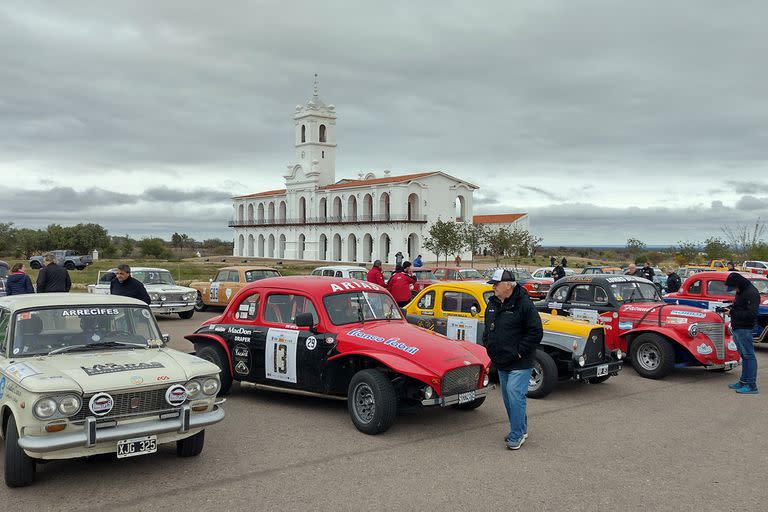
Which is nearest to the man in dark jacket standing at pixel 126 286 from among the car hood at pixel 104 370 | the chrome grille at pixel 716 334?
the car hood at pixel 104 370

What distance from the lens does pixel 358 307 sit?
8.61 meters

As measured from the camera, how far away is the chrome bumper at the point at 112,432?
529 cm

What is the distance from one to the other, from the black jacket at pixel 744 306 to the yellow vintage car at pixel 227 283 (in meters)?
14.0

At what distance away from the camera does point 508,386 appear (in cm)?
704

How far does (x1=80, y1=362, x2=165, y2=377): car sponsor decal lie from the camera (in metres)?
5.84

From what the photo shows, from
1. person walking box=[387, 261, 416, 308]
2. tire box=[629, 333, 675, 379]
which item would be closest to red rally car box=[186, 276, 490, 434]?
tire box=[629, 333, 675, 379]

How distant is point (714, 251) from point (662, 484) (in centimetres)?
4759

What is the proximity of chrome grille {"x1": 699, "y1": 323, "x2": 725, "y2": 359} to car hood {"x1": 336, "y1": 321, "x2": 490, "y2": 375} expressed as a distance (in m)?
4.90

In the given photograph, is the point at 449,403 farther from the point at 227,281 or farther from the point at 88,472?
the point at 227,281

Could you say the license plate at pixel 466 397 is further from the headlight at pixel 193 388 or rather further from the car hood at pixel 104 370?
the headlight at pixel 193 388

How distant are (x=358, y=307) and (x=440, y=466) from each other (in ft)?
9.09

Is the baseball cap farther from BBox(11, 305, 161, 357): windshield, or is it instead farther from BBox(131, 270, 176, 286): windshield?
BBox(131, 270, 176, 286): windshield

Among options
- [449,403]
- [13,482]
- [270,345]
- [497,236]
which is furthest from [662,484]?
[497,236]

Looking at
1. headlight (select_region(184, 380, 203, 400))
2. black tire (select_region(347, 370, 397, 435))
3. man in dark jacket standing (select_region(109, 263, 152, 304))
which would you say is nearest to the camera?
headlight (select_region(184, 380, 203, 400))
